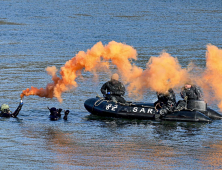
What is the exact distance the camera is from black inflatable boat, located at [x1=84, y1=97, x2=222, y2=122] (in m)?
24.2

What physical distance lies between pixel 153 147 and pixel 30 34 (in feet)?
138

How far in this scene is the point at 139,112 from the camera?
82.3ft

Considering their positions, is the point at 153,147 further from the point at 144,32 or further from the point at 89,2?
the point at 89,2

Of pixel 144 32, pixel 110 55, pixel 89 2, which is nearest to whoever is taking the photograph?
pixel 110 55

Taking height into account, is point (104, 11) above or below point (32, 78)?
above

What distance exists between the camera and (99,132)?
73.9 feet

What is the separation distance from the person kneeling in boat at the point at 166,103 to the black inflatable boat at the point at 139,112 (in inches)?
10.7

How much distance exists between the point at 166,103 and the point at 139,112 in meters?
1.46

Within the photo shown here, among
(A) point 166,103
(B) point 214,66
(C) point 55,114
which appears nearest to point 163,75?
(A) point 166,103

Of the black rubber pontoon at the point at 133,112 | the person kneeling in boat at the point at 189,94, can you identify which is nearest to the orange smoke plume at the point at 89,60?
the black rubber pontoon at the point at 133,112

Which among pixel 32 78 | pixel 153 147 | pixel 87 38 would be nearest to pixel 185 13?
pixel 87 38

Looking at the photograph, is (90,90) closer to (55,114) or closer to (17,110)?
(55,114)

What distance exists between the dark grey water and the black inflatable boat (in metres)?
0.41

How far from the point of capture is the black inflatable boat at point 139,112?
24.2 m
